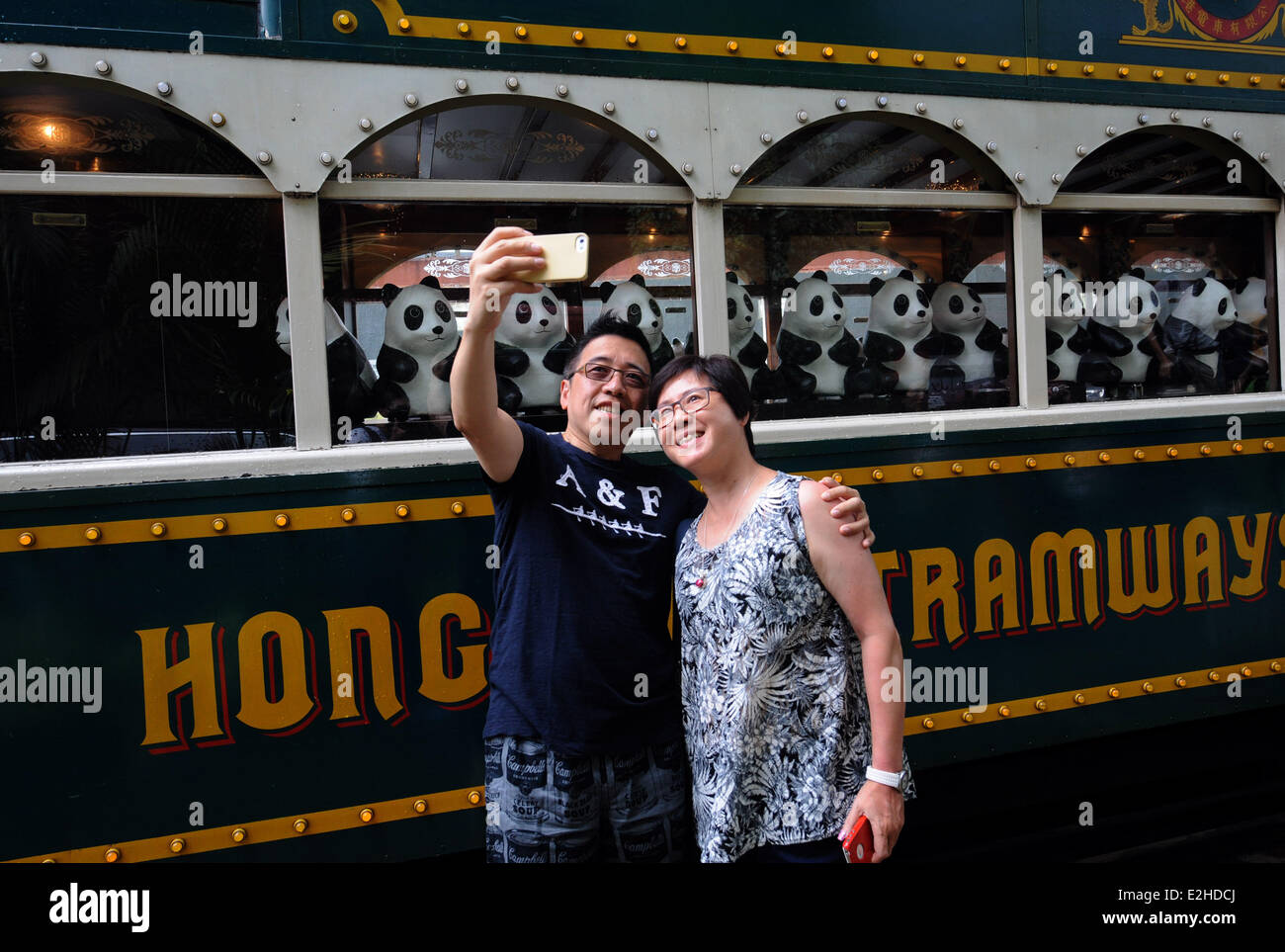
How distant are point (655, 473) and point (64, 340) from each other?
4.57ft

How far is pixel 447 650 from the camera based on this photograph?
223 centimetres

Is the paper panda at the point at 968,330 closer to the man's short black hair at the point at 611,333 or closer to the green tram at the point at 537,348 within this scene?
the green tram at the point at 537,348

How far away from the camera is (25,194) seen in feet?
6.54

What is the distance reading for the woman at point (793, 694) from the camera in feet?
4.32

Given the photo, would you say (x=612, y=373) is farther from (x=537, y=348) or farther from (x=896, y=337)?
(x=896, y=337)

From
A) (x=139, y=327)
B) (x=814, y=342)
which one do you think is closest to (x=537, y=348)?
(x=814, y=342)

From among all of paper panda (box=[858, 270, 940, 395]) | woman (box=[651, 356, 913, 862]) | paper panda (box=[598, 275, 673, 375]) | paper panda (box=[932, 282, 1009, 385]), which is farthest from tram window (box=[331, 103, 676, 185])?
woman (box=[651, 356, 913, 862])

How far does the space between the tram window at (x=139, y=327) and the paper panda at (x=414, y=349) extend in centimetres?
24

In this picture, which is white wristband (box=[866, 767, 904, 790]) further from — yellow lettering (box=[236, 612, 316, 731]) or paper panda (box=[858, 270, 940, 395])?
paper panda (box=[858, 270, 940, 395])

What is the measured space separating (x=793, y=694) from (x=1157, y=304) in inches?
94.2

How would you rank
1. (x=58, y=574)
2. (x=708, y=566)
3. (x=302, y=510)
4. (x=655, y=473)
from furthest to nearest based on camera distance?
(x=302, y=510)
(x=58, y=574)
(x=655, y=473)
(x=708, y=566)

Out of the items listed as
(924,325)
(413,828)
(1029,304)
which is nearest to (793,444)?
(924,325)

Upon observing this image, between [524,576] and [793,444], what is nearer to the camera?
[524,576]

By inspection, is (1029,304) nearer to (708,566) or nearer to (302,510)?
(708,566)
